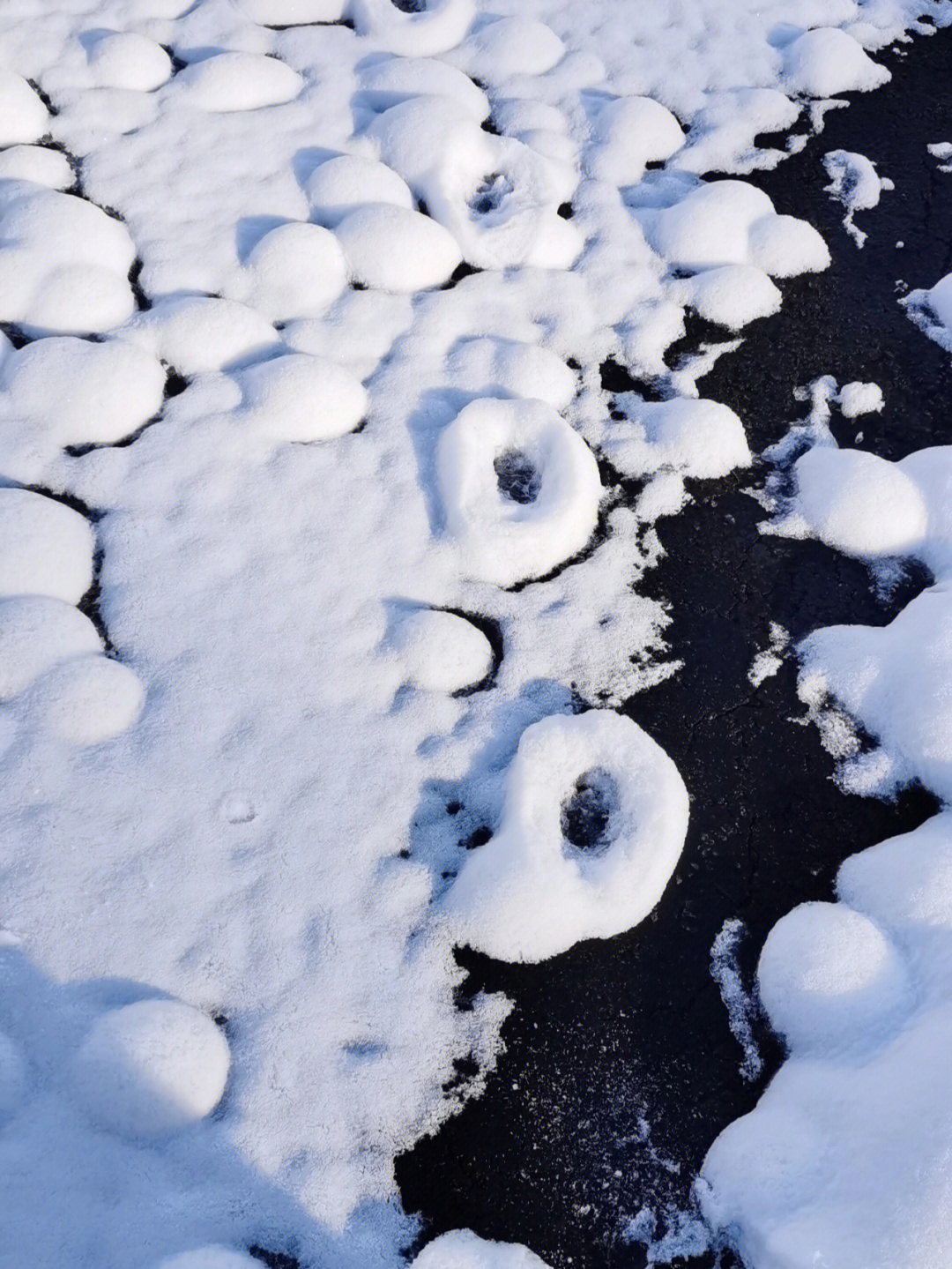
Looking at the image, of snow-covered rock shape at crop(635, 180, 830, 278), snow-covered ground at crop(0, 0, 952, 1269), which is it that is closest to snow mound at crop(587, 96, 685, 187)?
snow-covered ground at crop(0, 0, 952, 1269)

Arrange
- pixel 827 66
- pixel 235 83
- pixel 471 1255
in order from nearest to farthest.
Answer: pixel 471 1255 < pixel 235 83 < pixel 827 66

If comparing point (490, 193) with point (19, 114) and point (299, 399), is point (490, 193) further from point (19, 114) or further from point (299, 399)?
point (19, 114)

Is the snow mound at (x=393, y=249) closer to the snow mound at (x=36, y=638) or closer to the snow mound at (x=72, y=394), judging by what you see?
the snow mound at (x=72, y=394)

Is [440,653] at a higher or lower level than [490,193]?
lower

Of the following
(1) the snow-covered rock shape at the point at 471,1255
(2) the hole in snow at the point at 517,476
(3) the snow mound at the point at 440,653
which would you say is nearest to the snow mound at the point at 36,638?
(3) the snow mound at the point at 440,653

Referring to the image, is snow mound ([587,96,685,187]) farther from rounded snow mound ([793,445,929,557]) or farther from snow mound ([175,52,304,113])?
rounded snow mound ([793,445,929,557])

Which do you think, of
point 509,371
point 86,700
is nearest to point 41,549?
point 86,700

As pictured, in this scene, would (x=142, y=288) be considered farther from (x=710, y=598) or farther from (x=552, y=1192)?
(x=552, y=1192)

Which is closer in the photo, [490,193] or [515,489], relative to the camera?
[515,489]
